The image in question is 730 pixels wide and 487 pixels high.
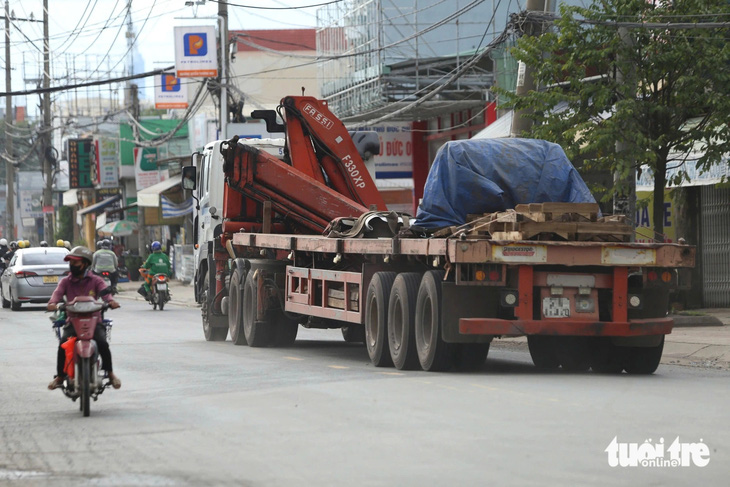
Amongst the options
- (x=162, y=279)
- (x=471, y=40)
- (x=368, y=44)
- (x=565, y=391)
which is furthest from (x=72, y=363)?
(x=471, y=40)

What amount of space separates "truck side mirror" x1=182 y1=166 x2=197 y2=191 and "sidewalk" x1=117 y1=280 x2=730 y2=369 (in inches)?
236

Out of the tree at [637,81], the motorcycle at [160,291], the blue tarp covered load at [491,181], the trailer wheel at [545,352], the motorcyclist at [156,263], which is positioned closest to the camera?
the blue tarp covered load at [491,181]

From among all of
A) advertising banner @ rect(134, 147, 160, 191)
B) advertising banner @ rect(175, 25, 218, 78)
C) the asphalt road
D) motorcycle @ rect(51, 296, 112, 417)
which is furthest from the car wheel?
advertising banner @ rect(134, 147, 160, 191)

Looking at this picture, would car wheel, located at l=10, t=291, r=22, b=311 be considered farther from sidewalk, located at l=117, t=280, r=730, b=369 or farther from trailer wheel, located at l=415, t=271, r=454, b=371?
trailer wheel, located at l=415, t=271, r=454, b=371

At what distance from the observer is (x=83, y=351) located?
1049cm

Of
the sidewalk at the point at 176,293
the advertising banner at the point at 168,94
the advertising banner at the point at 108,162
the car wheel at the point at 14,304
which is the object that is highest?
the advertising banner at the point at 168,94

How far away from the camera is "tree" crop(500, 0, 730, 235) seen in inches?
798

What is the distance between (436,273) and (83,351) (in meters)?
4.15

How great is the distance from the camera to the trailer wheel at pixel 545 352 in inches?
580

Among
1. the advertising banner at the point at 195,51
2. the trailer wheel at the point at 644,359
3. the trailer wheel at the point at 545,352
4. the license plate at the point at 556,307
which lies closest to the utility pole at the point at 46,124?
the advertising banner at the point at 195,51

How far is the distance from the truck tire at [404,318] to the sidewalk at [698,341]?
13.4ft

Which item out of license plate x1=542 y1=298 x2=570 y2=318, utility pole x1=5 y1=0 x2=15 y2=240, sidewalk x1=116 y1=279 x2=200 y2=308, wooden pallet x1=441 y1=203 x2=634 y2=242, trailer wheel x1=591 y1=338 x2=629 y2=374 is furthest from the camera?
utility pole x1=5 y1=0 x2=15 y2=240

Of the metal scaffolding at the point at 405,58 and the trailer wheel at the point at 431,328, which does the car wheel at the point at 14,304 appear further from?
the trailer wheel at the point at 431,328

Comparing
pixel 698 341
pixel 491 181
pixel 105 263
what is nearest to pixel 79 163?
pixel 105 263
